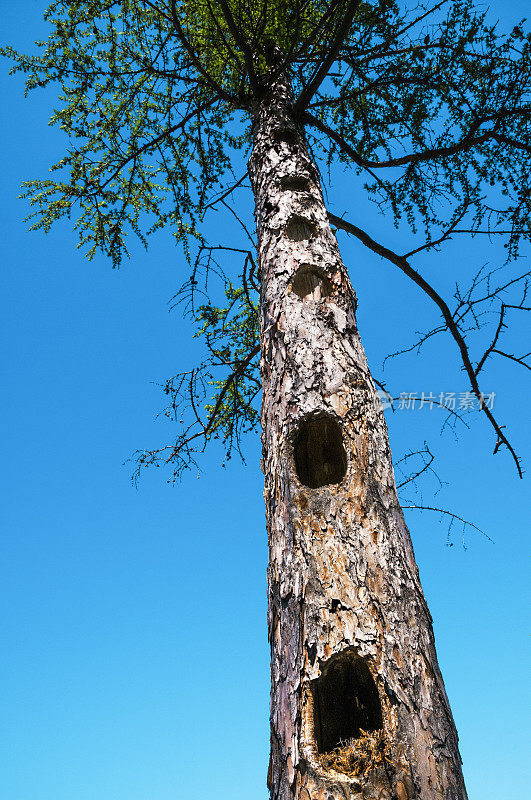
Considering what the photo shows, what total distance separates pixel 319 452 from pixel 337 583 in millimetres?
629

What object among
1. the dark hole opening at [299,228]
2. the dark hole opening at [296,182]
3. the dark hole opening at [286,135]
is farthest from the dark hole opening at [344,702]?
the dark hole opening at [286,135]

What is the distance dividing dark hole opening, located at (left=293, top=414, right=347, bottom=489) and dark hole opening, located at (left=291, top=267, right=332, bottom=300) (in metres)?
0.76

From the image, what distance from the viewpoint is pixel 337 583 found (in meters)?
1.72

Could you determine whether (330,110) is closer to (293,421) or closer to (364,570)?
(293,421)

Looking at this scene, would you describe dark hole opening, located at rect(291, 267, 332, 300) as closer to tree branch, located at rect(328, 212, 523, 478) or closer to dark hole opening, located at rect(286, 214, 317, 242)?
dark hole opening, located at rect(286, 214, 317, 242)

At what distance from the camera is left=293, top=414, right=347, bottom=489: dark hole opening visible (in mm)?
2127

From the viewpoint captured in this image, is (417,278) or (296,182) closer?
(296,182)

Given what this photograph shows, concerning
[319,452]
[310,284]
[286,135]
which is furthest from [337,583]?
[286,135]

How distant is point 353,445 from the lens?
206 cm

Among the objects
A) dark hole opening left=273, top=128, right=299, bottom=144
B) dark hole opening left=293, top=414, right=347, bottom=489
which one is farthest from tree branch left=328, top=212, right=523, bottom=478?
dark hole opening left=293, top=414, right=347, bottom=489

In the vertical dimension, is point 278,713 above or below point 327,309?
below

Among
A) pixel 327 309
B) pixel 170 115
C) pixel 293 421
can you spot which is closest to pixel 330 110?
pixel 170 115

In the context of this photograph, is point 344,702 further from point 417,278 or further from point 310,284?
point 417,278

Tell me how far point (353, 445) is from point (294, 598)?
0.65m
